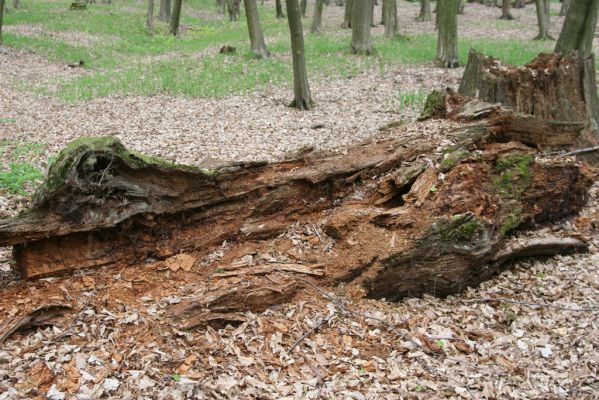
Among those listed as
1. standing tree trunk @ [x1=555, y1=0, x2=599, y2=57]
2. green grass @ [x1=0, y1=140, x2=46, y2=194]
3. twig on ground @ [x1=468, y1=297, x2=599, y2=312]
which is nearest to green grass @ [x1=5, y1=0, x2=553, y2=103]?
standing tree trunk @ [x1=555, y1=0, x2=599, y2=57]

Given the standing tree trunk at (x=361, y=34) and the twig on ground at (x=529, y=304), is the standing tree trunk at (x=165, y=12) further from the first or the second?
the twig on ground at (x=529, y=304)

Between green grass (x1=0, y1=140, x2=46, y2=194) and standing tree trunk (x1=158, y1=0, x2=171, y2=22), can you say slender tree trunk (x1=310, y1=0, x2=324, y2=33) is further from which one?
green grass (x1=0, y1=140, x2=46, y2=194)

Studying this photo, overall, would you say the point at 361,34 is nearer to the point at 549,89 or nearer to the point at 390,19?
the point at 390,19

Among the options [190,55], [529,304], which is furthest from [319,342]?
[190,55]

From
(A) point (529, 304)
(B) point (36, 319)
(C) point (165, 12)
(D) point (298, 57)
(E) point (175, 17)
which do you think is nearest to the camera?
(B) point (36, 319)

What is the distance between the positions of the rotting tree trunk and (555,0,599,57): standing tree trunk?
389cm

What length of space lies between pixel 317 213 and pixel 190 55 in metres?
16.9

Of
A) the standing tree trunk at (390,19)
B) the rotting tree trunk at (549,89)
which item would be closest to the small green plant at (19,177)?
the rotting tree trunk at (549,89)

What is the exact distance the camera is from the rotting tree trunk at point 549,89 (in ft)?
27.3

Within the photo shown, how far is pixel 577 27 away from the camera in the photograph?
12055mm

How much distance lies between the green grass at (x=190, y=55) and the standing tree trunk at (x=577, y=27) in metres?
3.72

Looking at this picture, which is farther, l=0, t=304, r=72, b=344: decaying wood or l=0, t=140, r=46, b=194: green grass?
l=0, t=140, r=46, b=194: green grass

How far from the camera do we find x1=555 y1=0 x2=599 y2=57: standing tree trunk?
38.8 feet

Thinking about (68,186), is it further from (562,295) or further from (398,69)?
(398,69)
